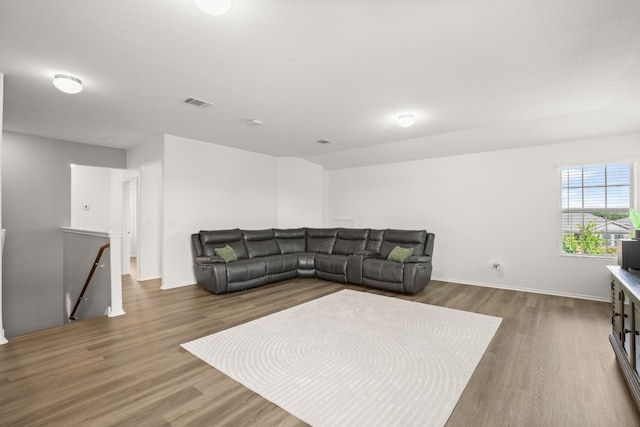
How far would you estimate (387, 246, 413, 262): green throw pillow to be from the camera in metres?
5.09

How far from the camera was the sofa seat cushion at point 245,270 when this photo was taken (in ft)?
15.4

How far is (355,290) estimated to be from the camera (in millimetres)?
4996

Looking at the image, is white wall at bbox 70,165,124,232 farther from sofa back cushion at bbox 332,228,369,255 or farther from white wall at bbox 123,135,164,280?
sofa back cushion at bbox 332,228,369,255

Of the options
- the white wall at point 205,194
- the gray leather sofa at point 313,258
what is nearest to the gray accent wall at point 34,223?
the white wall at point 205,194

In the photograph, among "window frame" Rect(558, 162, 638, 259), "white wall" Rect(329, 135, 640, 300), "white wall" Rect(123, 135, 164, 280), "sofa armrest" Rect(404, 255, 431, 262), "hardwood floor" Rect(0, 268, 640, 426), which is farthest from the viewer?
"white wall" Rect(123, 135, 164, 280)

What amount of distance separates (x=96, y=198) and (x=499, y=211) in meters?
8.43

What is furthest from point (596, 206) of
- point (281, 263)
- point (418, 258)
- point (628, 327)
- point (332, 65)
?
point (281, 263)

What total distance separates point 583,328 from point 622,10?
3066 mm

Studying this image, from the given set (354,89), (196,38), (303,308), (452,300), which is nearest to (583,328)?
(452,300)

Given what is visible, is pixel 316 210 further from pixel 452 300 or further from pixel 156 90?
pixel 156 90

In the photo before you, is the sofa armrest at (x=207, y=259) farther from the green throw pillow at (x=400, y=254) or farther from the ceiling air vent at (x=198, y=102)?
the green throw pillow at (x=400, y=254)

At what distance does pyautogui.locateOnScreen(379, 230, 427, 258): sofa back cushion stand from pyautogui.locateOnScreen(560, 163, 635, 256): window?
2.14 metres

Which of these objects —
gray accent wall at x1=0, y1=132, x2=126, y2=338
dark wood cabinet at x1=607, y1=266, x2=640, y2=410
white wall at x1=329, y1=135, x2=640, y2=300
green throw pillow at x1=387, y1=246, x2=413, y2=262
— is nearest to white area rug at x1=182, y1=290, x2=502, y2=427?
dark wood cabinet at x1=607, y1=266, x2=640, y2=410

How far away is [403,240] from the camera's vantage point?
5.57 m
